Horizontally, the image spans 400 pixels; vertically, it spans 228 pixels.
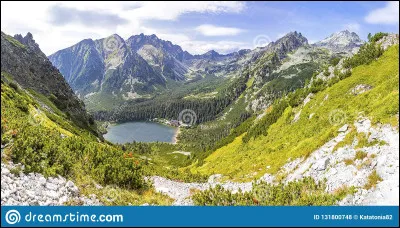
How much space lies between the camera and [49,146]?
2423 centimetres

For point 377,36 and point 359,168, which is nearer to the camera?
point 359,168

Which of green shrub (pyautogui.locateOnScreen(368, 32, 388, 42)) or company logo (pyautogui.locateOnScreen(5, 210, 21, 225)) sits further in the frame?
green shrub (pyautogui.locateOnScreen(368, 32, 388, 42))

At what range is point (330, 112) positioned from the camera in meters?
44.6

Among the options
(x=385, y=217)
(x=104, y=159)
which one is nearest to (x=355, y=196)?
(x=385, y=217)

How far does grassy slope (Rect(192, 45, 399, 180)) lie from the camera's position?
1275 inches

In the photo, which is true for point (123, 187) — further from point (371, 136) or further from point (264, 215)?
point (371, 136)

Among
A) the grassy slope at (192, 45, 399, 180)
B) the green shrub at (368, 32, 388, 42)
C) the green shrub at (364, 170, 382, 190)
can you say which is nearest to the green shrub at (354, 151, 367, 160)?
the green shrub at (364, 170, 382, 190)

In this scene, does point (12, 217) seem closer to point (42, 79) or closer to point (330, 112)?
point (330, 112)

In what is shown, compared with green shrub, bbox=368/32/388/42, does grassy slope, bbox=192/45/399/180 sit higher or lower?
lower

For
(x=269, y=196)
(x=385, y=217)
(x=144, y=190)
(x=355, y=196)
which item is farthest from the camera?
(x=144, y=190)

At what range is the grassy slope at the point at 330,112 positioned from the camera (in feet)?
106

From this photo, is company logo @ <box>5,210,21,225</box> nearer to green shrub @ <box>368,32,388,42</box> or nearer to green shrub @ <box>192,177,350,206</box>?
green shrub @ <box>192,177,350,206</box>

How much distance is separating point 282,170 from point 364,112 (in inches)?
449

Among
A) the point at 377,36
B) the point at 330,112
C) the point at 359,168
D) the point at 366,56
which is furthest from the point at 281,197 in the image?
the point at 377,36
